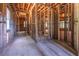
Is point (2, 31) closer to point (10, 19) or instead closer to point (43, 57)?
point (10, 19)

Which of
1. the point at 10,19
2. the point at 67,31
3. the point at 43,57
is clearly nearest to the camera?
the point at 43,57

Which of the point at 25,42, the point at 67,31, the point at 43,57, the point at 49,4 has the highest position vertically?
the point at 49,4

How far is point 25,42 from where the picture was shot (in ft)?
8.44

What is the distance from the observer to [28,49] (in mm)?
2430

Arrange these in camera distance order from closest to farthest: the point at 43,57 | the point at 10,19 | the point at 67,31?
1. the point at 43,57
2. the point at 10,19
3. the point at 67,31

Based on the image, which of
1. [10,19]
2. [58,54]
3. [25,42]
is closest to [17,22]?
[10,19]

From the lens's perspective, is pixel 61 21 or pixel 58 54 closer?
pixel 58 54

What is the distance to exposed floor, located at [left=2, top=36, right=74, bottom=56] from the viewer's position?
2.31m

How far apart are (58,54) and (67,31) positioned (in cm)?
46

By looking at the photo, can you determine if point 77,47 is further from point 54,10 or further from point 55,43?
point 54,10

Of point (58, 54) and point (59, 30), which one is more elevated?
point (59, 30)

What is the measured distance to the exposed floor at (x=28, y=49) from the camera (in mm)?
2307

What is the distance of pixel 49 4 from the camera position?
2.31 metres

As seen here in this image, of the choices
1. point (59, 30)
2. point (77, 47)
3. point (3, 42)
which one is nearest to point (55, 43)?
point (59, 30)
